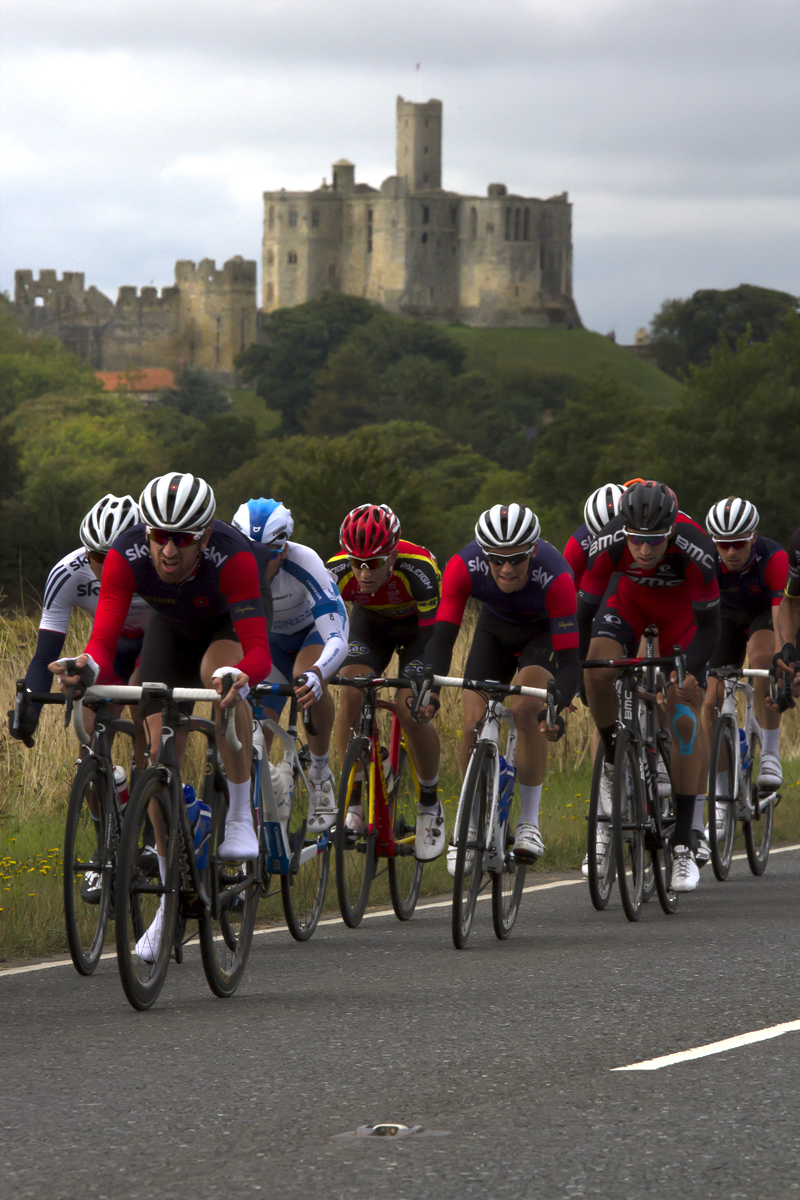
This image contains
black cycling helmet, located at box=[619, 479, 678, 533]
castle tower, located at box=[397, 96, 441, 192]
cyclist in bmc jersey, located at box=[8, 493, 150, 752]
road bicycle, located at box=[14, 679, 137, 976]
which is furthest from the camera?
castle tower, located at box=[397, 96, 441, 192]

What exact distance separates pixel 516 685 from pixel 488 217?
6492 inches

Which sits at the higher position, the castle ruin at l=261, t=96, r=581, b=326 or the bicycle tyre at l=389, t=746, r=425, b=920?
the castle ruin at l=261, t=96, r=581, b=326

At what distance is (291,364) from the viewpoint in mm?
160500

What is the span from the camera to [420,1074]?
5.97m

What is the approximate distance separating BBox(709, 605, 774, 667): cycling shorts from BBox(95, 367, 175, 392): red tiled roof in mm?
151244

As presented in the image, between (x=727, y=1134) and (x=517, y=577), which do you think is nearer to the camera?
(x=727, y=1134)

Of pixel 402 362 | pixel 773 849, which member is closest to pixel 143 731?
pixel 773 849

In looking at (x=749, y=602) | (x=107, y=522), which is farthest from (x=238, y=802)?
(x=749, y=602)

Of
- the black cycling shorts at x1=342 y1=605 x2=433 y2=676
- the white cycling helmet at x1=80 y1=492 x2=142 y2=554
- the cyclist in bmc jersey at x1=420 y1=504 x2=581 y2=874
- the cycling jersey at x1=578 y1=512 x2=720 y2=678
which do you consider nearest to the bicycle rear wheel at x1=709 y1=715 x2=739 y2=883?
the cycling jersey at x1=578 y1=512 x2=720 y2=678

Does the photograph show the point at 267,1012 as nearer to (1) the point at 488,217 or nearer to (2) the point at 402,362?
(2) the point at 402,362

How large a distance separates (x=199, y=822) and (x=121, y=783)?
1.57 m

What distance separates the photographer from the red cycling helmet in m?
9.21

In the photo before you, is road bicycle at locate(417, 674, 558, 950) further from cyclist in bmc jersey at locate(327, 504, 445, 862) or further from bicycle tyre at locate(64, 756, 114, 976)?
bicycle tyre at locate(64, 756, 114, 976)

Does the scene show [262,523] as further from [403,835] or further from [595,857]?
[595,857]
